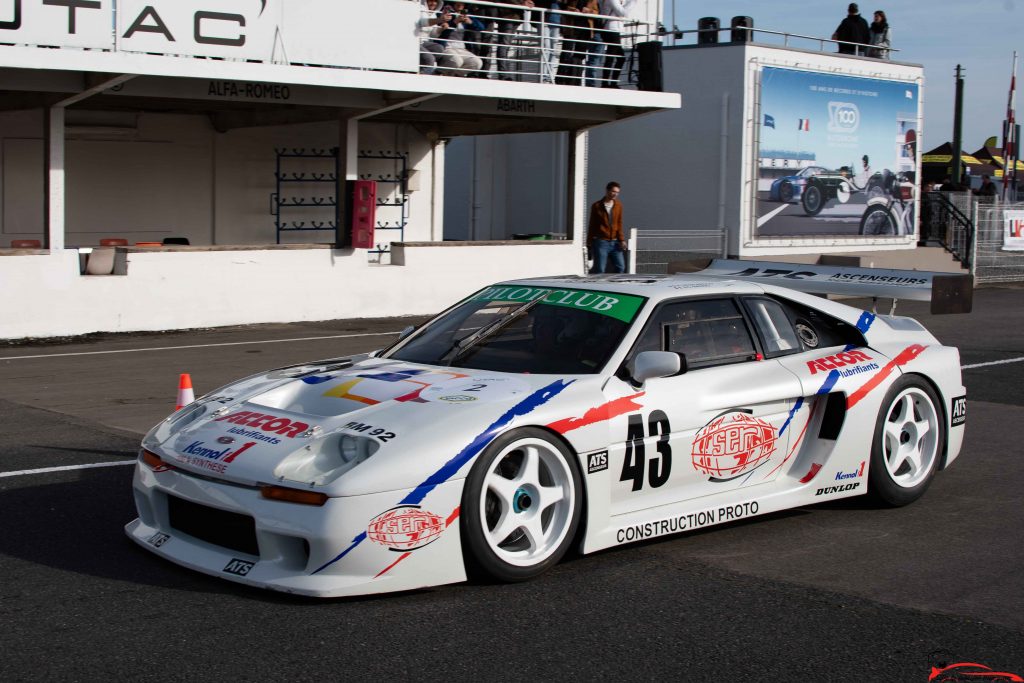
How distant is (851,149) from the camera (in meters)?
25.5

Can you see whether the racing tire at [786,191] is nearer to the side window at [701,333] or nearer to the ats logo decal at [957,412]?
the ats logo decal at [957,412]

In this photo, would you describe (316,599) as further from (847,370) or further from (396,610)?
(847,370)

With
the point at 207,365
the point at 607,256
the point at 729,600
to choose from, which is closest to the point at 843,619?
the point at 729,600

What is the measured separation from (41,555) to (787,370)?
145 inches

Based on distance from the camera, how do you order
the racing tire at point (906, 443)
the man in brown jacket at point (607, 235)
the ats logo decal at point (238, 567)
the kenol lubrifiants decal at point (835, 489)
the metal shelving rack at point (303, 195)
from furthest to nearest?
the metal shelving rack at point (303, 195), the man in brown jacket at point (607, 235), the racing tire at point (906, 443), the kenol lubrifiants decal at point (835, 489), the ats logo decal at point (238, 567)

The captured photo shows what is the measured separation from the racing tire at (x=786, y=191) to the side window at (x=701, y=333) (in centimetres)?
1839

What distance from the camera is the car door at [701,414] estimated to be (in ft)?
18.3

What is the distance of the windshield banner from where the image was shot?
609cm

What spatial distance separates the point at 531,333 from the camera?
6.13 metres

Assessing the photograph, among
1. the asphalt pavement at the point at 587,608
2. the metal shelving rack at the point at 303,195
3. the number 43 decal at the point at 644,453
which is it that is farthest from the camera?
the metal shelving rack at the point at 303,195

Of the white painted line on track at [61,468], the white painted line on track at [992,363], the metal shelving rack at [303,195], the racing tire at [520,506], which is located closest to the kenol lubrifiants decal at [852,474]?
the racing tire at [520,506]

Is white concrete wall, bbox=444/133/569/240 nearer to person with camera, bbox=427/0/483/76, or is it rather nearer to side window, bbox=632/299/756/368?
person with camera, bbox=427/0/483/76

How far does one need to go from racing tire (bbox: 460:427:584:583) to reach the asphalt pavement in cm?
12

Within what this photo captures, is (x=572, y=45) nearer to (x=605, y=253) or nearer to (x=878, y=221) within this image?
(x=605, y=253)
